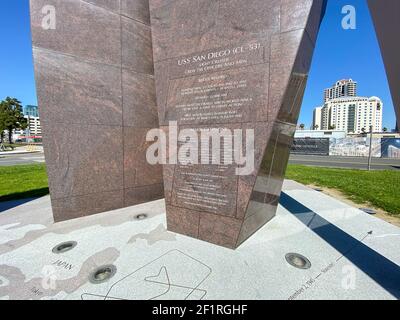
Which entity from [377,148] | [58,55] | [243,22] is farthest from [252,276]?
[377,148]

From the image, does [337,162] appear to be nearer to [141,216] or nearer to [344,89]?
[141,216]

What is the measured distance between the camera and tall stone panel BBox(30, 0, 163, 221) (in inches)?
192

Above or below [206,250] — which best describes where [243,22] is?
above

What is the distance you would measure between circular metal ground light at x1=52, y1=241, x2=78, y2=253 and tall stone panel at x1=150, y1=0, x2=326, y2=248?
6.23ft

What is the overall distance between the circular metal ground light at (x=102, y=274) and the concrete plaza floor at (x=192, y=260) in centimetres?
7

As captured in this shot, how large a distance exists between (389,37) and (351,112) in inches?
5036

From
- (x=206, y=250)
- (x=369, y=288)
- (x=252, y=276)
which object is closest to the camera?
(x=369, y=288)

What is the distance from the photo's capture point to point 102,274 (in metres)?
3.05

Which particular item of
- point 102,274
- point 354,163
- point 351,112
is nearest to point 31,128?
point 354,163

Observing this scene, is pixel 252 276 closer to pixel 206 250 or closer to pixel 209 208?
pixel 206 250

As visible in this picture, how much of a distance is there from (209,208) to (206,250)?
2.59ft

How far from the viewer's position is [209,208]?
13.5 ft

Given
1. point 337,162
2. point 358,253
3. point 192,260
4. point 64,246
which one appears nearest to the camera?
point 192,260

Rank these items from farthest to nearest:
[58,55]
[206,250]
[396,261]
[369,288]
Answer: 1. [58,55]
2. [206,250]
3. [396,261]
4. [369,288]
